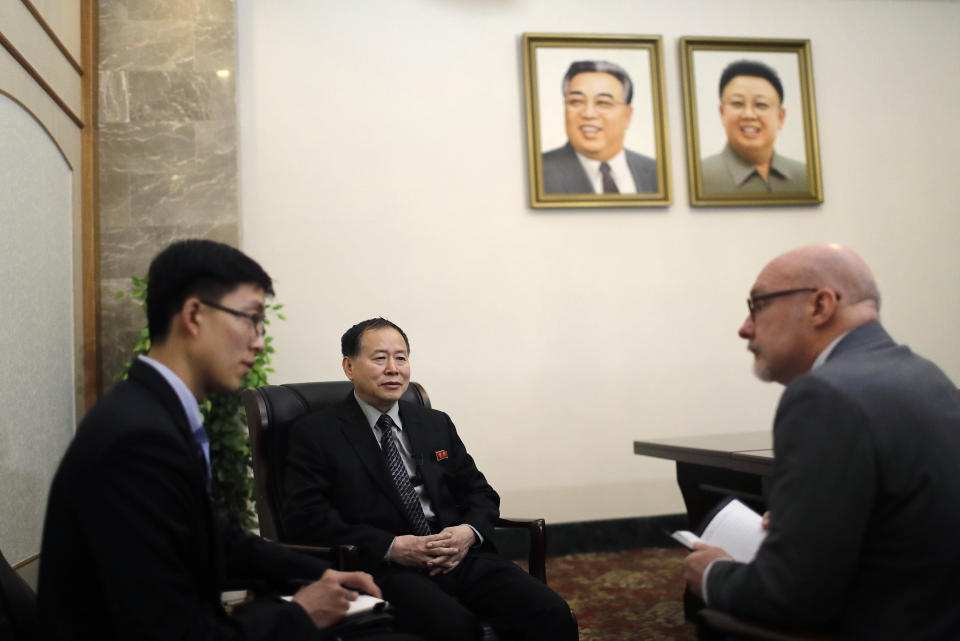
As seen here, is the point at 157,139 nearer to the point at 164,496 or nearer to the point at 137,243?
the point at 137,243

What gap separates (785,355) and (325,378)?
3679 millimetres

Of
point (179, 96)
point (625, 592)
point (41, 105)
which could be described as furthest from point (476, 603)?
point (179, 96)

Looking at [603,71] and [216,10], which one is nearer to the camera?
[216,10]

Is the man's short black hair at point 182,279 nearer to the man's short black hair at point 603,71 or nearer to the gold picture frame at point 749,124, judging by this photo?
the man's short black hair at point 603,71

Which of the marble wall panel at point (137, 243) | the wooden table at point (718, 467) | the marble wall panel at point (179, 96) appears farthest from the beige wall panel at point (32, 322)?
the wooden table at point (718, 467)

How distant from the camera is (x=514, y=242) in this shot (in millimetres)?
5387

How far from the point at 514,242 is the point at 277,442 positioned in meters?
2.69

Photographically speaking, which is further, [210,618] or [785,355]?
[785,355]

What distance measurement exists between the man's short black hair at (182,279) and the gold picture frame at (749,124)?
14.5ft

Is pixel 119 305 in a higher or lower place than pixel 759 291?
higher

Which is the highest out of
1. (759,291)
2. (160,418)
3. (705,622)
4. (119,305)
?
(119,305)

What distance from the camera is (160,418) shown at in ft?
4.88

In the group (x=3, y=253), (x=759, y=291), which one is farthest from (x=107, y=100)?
(x=759, y=291)

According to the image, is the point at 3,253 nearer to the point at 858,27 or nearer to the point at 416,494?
the point at 416,494
